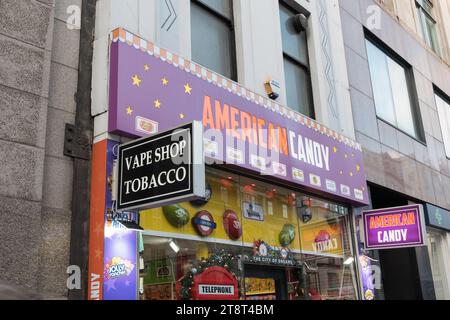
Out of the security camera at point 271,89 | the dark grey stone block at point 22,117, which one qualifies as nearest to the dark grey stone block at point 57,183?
the dark grey stone block at point 22,117

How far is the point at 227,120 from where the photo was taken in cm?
734

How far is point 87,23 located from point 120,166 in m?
1.90

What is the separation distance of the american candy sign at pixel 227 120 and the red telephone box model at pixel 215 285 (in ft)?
4.85

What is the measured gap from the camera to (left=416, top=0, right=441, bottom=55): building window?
1677 centimetres

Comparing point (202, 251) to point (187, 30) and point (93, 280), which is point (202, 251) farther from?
point (187, 30)

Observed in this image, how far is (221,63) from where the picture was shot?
826 cm

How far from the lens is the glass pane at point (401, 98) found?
13.4 meters

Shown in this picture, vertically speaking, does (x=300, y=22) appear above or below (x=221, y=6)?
above

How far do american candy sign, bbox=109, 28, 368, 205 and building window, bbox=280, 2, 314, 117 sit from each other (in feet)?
2.47

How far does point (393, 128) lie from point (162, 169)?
8.67 metres

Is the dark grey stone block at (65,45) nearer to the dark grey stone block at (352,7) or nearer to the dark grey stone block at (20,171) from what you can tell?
the dark grey stone block at (20,171)

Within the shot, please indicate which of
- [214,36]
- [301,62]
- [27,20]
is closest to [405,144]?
[301,62]

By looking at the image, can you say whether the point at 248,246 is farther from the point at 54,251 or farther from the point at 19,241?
the point at 19,241

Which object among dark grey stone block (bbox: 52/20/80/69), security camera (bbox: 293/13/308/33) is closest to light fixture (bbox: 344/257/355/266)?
security camera (bbox: 293/13/308/33)
